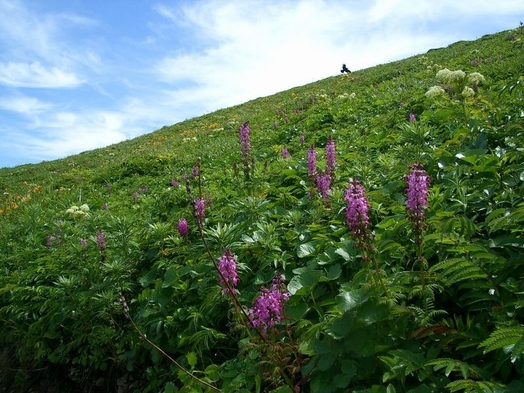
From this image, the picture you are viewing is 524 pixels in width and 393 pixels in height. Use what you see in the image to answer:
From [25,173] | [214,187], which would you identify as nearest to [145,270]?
[214,187]

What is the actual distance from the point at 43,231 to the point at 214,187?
401cm

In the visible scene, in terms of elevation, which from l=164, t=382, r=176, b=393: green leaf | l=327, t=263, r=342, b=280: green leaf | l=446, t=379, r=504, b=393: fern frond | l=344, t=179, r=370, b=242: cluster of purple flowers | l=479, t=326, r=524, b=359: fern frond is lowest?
l=164, t=382, r=176, b=393: green leaf

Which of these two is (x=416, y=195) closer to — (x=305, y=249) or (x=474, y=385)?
(x=474, y=385)

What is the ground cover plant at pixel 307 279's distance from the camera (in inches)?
103

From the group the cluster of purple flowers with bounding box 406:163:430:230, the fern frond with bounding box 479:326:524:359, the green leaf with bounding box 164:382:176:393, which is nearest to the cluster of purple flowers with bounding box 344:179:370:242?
the cluster of purple flowers with bounding box 406:163:430:230

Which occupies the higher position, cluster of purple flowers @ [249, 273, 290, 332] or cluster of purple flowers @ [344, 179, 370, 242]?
cluster of purple flowers @ [344, 179, 370, 242]

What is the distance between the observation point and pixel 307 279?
3439 mm

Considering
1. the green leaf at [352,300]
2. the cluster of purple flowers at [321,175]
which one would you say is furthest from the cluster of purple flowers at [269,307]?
the cluster of purple flowers at [321,175]

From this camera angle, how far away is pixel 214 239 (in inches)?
184

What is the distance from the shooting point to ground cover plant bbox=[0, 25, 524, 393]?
103 inches

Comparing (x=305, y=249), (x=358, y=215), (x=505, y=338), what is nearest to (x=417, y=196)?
(x=358, y=215)

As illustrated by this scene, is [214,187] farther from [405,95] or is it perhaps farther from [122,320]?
[405,95]

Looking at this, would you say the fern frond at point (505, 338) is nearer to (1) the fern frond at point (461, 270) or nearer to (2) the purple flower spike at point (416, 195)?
(1) the fern frond at point (461, 270)

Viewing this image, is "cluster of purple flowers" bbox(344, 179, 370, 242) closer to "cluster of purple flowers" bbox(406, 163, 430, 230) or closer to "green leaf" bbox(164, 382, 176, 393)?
"cluster of purple flowers" bbox(406, 163, 430, 230)
